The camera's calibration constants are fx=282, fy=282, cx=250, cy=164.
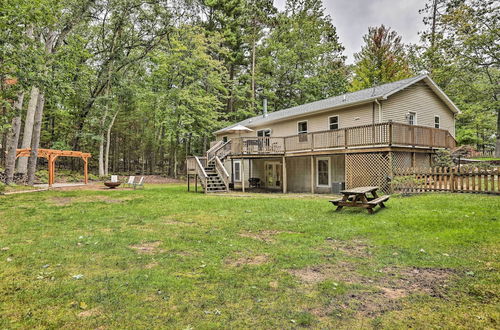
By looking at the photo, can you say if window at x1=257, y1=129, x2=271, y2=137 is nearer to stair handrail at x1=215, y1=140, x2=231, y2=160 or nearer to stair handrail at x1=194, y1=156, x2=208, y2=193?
stair handrail at x1=215, y1=140, x2=231, y2=160

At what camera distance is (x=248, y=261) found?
4.48 metres

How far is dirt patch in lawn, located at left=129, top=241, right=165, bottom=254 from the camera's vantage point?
16.3 ft

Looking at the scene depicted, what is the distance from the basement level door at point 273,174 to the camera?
20.2 m

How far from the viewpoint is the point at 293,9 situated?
33594 millimetres

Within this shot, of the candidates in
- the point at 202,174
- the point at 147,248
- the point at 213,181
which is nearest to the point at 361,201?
the point at 147,248

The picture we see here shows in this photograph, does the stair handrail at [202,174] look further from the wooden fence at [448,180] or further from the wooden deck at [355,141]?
the wooden fence at [448,180]

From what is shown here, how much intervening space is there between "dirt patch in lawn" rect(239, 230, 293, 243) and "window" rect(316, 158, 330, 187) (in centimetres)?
1066

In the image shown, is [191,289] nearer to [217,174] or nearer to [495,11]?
[217,174]

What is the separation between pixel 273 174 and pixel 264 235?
14.7m

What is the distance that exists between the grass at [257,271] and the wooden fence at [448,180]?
2586mm

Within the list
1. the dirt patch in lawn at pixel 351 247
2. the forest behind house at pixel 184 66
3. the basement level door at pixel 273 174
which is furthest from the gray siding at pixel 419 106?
the dirt patch in lawn at pixel 351 247

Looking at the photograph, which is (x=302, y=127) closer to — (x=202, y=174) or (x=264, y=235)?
(x=202, y=174)

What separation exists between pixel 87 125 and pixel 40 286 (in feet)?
85.2

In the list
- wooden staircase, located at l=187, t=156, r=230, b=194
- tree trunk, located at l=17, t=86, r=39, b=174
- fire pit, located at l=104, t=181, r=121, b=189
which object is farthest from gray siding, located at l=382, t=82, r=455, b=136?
tree trunk, located at l=17, t=86, r=39, b=174
